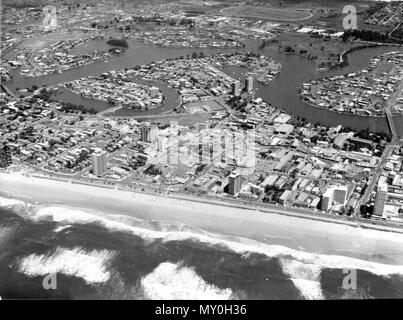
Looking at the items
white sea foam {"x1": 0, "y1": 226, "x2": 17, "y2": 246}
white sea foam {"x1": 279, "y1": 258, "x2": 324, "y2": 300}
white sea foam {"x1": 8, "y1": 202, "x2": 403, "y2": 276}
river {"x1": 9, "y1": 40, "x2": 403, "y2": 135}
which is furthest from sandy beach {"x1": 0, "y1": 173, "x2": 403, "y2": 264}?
river {"x1": 9, "y1": 40, "x2": 403, "y2": 135}

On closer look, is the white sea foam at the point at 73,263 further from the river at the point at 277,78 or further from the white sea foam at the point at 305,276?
the river at the point at 277,78

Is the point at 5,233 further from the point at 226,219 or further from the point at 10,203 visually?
the point at 226,219

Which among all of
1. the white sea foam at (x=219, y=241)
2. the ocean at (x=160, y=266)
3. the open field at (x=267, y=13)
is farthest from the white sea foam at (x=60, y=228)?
the open field at (x=267, y=13)

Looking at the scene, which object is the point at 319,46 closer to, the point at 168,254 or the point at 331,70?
the point at 331,70

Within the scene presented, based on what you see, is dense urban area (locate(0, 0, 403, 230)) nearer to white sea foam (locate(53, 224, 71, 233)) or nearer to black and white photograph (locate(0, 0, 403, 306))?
black and white photograph (locate(0, 0, 403, 306))

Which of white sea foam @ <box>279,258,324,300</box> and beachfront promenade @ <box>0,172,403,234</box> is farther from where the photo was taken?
beachfront promenade @ <box>0,172,403,234</box>

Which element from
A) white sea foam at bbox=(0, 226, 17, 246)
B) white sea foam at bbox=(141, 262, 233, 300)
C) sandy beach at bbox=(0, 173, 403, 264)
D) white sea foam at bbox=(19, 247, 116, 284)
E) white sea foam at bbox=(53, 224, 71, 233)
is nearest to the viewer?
white sea foam at bbox=(141, 262, 233, 300)

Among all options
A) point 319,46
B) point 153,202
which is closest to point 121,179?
point 153,202
